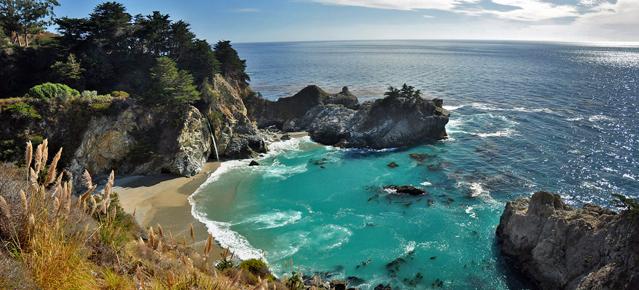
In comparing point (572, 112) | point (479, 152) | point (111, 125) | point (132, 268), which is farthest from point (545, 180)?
point (111, 125)

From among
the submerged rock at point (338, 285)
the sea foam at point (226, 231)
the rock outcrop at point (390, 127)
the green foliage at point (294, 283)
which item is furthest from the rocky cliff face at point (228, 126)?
the green foliage at point (294, 283)

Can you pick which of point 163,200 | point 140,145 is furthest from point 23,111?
point 163,200

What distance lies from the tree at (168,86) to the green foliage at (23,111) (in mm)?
11007

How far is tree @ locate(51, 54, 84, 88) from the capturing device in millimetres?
46469

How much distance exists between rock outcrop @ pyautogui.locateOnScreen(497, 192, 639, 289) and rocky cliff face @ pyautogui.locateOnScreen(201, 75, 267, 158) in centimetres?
3287

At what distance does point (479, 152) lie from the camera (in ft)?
162

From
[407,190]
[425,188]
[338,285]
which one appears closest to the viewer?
[338,285]

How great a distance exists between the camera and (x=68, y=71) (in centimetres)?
4697

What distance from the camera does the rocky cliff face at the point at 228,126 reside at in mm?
49138

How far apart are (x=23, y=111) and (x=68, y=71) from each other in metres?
10.5

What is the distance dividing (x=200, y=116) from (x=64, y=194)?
4344 centimetres

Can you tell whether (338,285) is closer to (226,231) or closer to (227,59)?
(226,231)

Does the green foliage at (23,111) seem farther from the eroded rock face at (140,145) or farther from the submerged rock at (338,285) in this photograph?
the submerged rock at (338,285)

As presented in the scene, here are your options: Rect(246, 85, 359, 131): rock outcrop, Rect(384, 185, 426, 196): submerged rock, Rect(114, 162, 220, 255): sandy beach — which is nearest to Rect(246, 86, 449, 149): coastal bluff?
Rect(246, 85, 359, 131): rock outcrop
